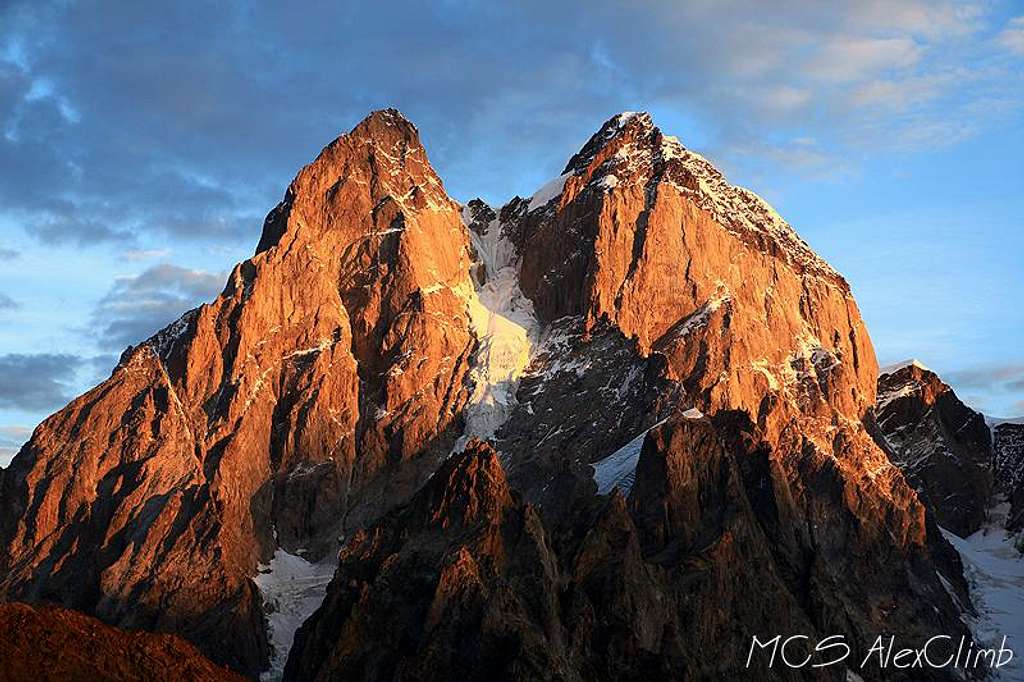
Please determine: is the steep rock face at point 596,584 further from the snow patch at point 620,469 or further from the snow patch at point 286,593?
the snow patch at point 286,593

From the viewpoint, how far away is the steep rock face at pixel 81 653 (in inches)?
3039

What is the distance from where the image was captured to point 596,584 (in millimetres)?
149250

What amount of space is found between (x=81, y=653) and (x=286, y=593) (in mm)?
109234

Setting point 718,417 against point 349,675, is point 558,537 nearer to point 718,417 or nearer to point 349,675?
point 349,675

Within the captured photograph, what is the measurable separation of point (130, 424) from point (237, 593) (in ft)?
113

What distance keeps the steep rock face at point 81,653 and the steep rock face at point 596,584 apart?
44.9m

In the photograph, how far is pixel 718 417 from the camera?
198 meters

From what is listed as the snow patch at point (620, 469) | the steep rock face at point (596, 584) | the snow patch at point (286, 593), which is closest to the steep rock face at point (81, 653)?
the steep rock face at point (596, 584)

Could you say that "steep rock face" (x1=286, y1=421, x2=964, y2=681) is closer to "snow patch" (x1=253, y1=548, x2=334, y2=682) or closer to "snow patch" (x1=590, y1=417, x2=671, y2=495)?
"snow patch" (x1=590, y1=417, x2=671, y2=495)

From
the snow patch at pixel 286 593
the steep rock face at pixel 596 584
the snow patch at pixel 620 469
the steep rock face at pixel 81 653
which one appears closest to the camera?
the steep rock face at pixel 81 653

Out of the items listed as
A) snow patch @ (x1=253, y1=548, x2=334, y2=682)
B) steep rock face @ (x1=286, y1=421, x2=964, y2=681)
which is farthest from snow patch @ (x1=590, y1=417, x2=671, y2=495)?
snow patch @ (x1=253, y1=548, x2=334, y2=682)

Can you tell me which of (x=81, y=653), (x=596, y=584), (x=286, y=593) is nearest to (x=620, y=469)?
(x=286, y=593)

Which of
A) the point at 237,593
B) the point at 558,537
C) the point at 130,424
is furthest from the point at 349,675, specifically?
the point at 130,424

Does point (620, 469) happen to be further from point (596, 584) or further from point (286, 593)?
point (596, 584)
